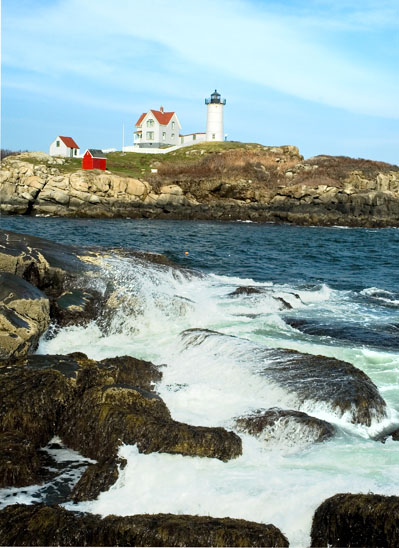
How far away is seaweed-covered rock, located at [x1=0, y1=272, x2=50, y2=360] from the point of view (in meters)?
11.3

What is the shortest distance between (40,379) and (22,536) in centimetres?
377

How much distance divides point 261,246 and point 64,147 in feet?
195

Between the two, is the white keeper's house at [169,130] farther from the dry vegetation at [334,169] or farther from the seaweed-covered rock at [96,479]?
the seaweed-covered rock at [96,479]

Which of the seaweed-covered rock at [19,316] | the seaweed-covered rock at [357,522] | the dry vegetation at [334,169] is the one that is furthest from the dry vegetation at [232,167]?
the seaweed-covered rock at [357,522]

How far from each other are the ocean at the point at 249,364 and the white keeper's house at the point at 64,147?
213 feet

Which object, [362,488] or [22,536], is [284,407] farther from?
[22,536]

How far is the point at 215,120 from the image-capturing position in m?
105

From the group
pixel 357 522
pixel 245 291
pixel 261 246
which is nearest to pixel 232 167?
pixel 261 246

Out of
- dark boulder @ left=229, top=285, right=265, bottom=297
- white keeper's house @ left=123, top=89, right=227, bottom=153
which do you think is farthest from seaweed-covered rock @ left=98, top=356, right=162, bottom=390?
white keeper's house @ left=123, top=89, right=227, bottom=153

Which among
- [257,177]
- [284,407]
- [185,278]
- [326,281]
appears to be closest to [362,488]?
[284,407]

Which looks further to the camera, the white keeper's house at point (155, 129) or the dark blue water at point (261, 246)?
the white keeper's house at point (155, 129)

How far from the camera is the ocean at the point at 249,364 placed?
7461 millimetres

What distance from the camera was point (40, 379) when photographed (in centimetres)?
983

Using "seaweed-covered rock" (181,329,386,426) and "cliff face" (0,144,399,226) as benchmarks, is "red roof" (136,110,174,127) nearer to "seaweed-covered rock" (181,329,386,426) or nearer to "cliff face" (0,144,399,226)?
"cliff face" (0,144,399,226)
